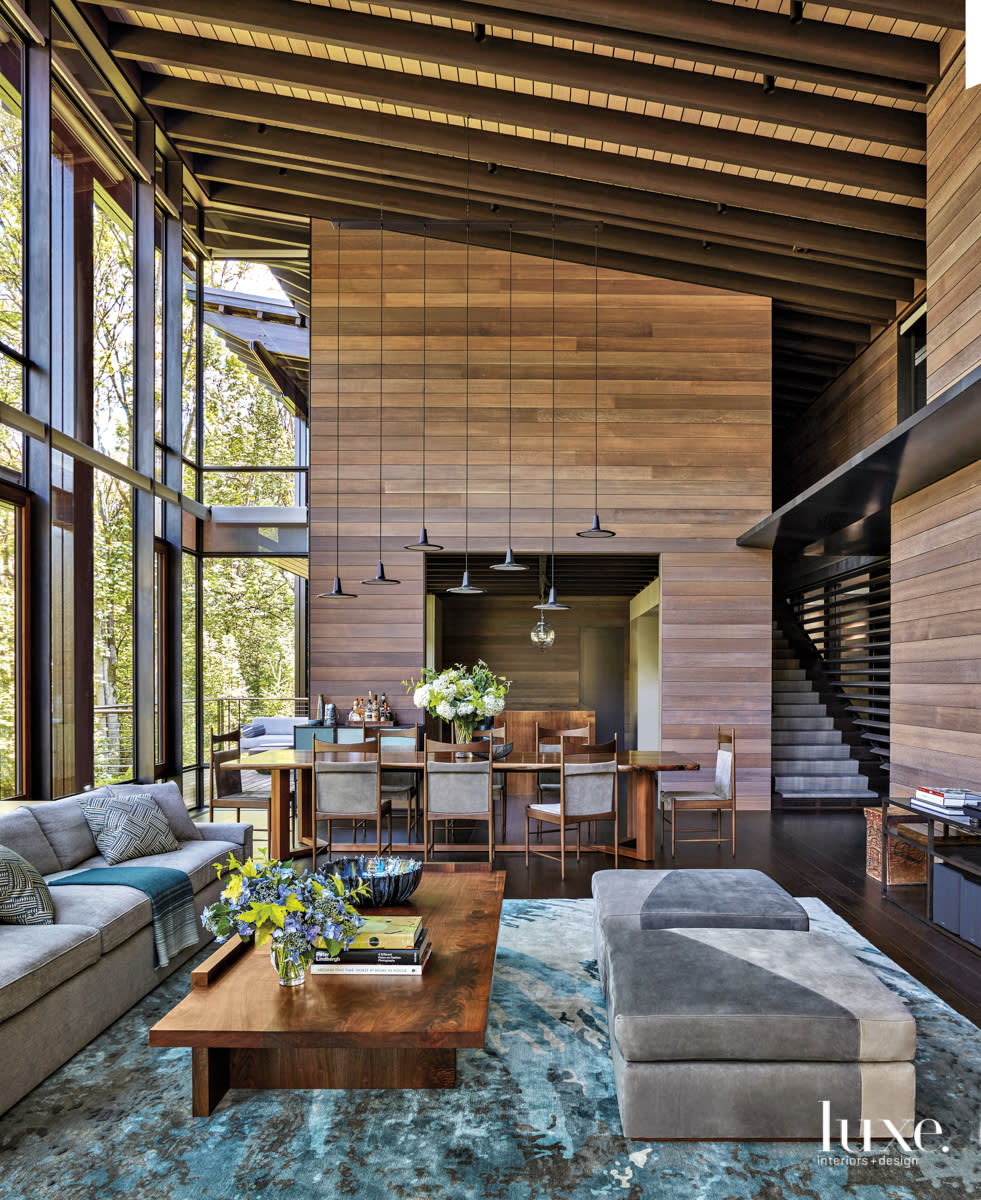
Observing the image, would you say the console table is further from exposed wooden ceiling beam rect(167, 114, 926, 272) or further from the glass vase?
exposed wooden ceiling beam rect(167, 114, 926, 272)

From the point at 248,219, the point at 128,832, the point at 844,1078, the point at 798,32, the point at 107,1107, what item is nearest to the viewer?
the point at 844,1078

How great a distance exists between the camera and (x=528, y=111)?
20.0 feet

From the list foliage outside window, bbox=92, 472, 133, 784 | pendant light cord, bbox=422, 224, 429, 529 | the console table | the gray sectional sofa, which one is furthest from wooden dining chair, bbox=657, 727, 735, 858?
foliage outside window, bbox=92, 472, 133, 784

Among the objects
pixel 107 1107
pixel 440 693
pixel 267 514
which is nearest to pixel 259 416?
pixel 267 514

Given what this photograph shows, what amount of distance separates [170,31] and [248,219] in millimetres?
Answer: 3029

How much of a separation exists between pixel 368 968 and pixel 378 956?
50 mm

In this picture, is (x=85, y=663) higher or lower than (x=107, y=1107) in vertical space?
higher

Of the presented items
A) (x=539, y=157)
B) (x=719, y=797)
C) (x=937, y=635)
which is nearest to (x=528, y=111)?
(x=539, y=157)

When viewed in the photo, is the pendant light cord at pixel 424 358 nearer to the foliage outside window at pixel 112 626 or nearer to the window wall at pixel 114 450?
the window wall at pixel 114 450

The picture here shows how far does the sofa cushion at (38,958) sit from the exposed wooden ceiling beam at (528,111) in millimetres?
5804

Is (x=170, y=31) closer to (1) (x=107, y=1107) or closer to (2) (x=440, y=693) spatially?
(2) (x=440, y=693)

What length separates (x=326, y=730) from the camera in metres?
7.29

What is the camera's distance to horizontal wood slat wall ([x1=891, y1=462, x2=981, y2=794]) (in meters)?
4.88

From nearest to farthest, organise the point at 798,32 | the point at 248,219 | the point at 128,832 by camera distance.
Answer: the point at 128,832, the point at 798,32, the point at 248,219
